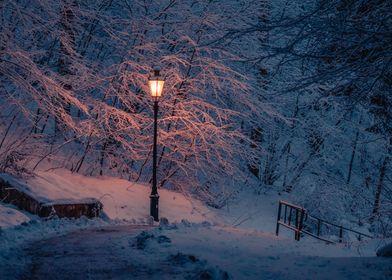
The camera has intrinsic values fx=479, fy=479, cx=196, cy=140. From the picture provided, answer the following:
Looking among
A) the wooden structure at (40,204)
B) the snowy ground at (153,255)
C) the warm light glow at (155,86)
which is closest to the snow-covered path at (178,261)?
the snowy ground at (153,255)

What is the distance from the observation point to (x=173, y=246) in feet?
25.0

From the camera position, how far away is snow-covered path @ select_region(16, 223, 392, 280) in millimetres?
5910

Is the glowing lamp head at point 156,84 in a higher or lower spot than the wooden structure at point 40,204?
higher

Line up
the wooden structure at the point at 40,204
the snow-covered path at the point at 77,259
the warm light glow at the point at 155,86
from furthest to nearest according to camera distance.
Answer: the warm light glow at the point at 155,86
the wooden structure at the point at 40,204
the snow-covered path at the point at 77,259

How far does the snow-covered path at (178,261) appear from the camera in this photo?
591cm

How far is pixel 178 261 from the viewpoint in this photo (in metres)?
6.53

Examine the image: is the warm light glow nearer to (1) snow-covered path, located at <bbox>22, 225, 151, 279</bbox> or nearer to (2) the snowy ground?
(2) the snowy ground

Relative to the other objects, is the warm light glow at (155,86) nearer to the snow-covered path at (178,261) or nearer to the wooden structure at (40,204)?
the wooden structure at (40,204)

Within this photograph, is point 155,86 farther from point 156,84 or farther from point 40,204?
point 40,204

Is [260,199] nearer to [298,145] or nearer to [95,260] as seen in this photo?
[298,145]

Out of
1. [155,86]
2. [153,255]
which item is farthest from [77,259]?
[155,86]

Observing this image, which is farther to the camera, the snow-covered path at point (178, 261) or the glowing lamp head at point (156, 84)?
the glowing lamp head at point (156, 84)


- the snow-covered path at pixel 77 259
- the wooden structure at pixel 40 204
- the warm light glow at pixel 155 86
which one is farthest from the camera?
the warm light glow at pixel 155 86

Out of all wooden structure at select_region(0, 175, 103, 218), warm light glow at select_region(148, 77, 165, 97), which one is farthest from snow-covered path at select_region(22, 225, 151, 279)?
warm light glow at select_region(148, 77, 165, 97)
